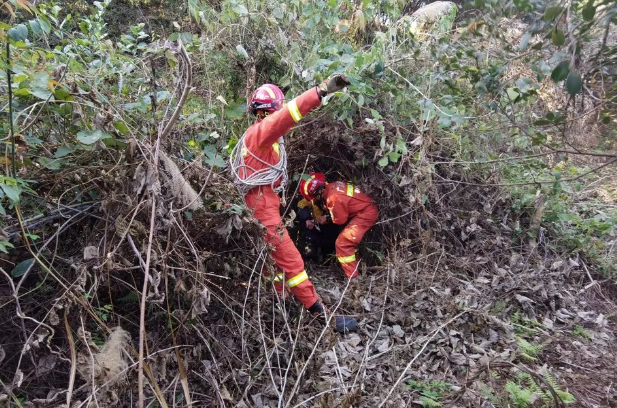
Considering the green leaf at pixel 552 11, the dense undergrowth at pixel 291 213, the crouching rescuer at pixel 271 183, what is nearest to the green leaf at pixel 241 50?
the dense undergrowth at pixel 291 213

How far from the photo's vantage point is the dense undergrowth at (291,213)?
7.54 feet

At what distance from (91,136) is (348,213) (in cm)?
281

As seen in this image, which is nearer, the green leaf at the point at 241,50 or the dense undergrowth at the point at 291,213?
the dense undergrowth at the point at 291,213

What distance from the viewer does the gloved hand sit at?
305cm

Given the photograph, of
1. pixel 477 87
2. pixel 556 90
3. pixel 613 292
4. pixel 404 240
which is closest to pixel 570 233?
pixel 613 292

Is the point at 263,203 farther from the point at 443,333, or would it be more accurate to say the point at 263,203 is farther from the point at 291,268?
the point at 443,333

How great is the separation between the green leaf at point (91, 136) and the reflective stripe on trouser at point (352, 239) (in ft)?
8.88

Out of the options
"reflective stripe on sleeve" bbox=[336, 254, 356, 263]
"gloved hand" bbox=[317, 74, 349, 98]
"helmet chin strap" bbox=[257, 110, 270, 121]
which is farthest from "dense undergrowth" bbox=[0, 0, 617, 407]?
"gloved hand" bbox=[317, 74, 349, 98]

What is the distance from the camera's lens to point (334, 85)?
123 inches

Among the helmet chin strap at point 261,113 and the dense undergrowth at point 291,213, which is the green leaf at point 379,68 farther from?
the helmet chin strap at point 261,113

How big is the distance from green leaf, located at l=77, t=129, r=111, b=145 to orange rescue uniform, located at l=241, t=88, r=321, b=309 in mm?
1248

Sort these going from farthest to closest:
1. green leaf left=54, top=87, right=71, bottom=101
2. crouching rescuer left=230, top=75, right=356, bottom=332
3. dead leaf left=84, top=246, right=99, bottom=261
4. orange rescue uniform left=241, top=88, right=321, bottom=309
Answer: crouching rescuer left=230, top=75, right=356, bottom=332 < orange rescue uniform left=241, top=88, right=321, bottom=309 < green leaf left=54, top=87, right=71, bottom=101 < dead leaf left=84, top=246, right=99, bottom=261

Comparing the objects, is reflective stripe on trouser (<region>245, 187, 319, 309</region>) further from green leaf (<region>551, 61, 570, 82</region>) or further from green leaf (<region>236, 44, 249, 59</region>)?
green leaf (<region>551, 61, 570, 82</region>)

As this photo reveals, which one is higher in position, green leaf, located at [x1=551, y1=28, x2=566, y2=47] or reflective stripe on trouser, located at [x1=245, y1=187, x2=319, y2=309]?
green leaf, located at [x1=551, y1=28, x2=566, y2=47]
